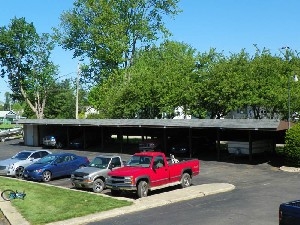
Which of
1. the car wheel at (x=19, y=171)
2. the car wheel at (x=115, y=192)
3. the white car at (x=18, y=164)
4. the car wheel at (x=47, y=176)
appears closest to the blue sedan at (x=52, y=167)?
the car wheel at (x=47, y=176)

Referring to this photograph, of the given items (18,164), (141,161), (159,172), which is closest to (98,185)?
(141,161)

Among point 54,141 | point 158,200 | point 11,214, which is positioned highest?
point 54,141

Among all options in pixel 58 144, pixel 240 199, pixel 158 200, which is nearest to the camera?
pixel 158 200

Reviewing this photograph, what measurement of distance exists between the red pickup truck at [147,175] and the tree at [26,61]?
56.2 meters

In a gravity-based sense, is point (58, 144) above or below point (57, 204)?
above

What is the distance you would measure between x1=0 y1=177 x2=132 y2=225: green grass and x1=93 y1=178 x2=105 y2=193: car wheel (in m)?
1.03

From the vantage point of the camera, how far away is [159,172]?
20.5 meters

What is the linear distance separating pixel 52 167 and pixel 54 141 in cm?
2347

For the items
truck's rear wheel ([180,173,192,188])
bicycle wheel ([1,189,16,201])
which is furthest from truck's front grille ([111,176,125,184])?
bicycle wheel ([1,189,16,201])

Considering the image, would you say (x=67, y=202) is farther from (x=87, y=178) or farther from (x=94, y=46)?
(x=94, y=46)

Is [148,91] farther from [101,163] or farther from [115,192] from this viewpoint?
[115,192]

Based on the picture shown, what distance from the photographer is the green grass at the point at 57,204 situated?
52.3 feet

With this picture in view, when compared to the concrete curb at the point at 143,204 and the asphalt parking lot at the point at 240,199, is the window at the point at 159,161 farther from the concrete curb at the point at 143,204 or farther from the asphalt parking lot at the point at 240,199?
the asphalt parking lot at the point at 240,199

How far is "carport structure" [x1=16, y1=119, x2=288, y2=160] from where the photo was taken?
106 ft
